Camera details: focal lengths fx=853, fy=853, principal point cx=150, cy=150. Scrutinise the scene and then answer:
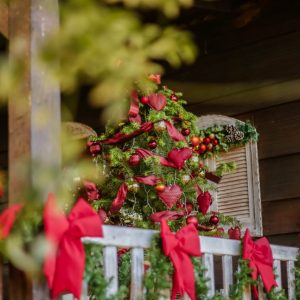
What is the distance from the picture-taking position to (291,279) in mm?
4629

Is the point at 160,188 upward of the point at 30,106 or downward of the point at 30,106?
downward

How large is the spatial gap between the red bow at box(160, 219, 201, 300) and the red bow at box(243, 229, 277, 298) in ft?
1.66

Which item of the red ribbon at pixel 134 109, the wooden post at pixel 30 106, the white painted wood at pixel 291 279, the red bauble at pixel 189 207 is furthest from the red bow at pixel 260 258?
the wooden post at pixel 30 106

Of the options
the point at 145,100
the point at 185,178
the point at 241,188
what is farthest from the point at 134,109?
the point at 241,188

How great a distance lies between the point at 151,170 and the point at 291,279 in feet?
3.16

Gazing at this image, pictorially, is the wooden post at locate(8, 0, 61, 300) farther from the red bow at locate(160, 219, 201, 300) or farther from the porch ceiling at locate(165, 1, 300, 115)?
the porch ceiling at locate(165, 1, 300, 115)

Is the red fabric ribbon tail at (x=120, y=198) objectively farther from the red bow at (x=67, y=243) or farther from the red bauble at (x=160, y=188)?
the red bow at (x=67, y=243)

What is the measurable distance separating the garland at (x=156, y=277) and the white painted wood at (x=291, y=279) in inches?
12.7

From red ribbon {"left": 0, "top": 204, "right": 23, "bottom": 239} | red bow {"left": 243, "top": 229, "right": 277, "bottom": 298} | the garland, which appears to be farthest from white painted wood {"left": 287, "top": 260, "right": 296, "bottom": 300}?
red ribbon {"left": 0, "top": 204, "right": 23, "bottom": 239}

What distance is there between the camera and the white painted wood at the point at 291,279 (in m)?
4.61

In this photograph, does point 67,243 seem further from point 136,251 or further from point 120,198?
point 120,198

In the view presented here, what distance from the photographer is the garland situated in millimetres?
3248

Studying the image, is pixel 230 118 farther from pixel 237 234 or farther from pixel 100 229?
pixel 100 229

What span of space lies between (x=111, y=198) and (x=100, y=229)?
5.40 ft
